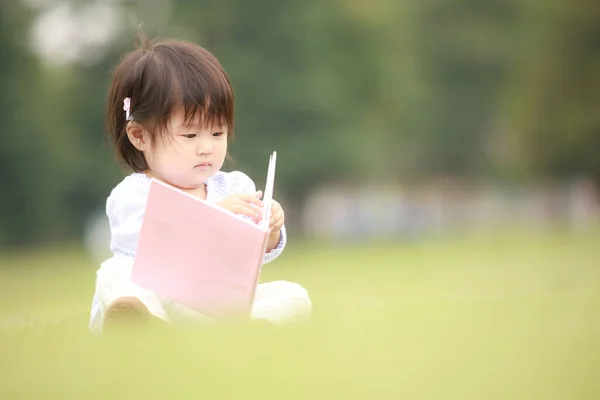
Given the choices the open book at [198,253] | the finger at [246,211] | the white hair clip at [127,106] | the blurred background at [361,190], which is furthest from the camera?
the white hair clip at [127,106]

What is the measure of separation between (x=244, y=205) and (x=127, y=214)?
51 centimetres

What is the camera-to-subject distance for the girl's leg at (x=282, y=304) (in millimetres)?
3559

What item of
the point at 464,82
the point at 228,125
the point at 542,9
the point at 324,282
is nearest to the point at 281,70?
the point at 542,9

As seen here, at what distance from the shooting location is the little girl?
3.57m

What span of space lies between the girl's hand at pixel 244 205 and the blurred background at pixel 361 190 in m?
0.43

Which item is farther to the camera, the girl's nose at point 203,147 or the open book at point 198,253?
the girl's nose at point 203,147

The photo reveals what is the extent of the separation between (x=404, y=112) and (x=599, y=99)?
23.2 ft

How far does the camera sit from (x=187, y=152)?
367 cm

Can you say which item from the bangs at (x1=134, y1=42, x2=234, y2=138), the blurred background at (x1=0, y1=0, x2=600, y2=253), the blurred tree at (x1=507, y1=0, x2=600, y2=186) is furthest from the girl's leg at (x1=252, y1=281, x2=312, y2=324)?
the blurred tree at (x1=507, y1=0, x2=600, y2=186)

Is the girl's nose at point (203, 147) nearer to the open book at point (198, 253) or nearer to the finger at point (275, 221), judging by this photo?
the finger at point (275, 221)

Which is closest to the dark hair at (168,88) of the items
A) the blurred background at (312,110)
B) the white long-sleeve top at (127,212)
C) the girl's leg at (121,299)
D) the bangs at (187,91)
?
the bangs at (187,91)

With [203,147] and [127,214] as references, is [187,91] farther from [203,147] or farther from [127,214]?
[127,214]

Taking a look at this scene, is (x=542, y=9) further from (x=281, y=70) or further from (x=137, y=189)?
(x=137, y=189)

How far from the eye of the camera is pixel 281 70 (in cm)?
2789
